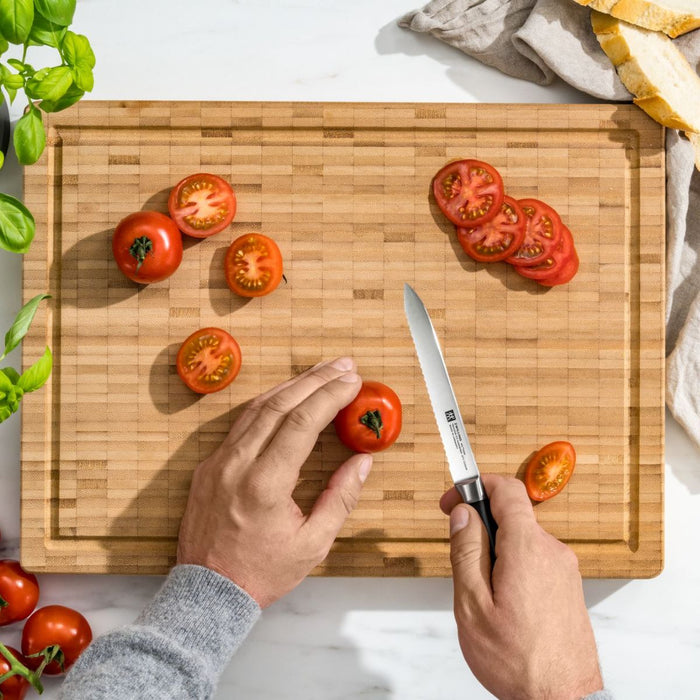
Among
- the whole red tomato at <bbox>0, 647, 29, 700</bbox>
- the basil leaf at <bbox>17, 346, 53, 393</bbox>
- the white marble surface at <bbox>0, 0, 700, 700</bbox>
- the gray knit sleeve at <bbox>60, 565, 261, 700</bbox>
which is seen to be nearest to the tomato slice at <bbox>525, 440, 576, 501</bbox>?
the white marble surface at <bbox>0, 0, 700, 700</bbox>

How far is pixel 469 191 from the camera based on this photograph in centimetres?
159

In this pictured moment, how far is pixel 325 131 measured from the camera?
1.65 meters

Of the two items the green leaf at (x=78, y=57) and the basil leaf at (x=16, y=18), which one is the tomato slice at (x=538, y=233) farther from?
the basil leaf at (x=16, y=18)

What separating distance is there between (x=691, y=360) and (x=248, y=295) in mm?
1042

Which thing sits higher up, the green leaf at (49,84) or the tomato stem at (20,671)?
→ the green leaf at (49,84)

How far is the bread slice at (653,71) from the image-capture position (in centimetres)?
159

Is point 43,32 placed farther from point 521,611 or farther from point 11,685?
point 11,685

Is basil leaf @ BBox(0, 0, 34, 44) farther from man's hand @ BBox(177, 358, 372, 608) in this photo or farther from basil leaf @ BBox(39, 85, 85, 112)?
man's hand @ BBox(177, 358, 372, 608)

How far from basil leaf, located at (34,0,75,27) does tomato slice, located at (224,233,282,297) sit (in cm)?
60

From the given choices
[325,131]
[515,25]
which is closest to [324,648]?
[325,131]

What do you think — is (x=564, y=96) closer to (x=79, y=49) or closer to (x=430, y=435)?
(x=430, y=435)

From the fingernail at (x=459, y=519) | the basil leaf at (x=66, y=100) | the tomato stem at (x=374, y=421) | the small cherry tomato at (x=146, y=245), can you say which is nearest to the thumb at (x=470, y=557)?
the fingernail at (x=459, y=519)

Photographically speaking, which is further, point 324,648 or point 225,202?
point 324,648

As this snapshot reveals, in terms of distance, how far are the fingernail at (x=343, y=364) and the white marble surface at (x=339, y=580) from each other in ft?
1.80
